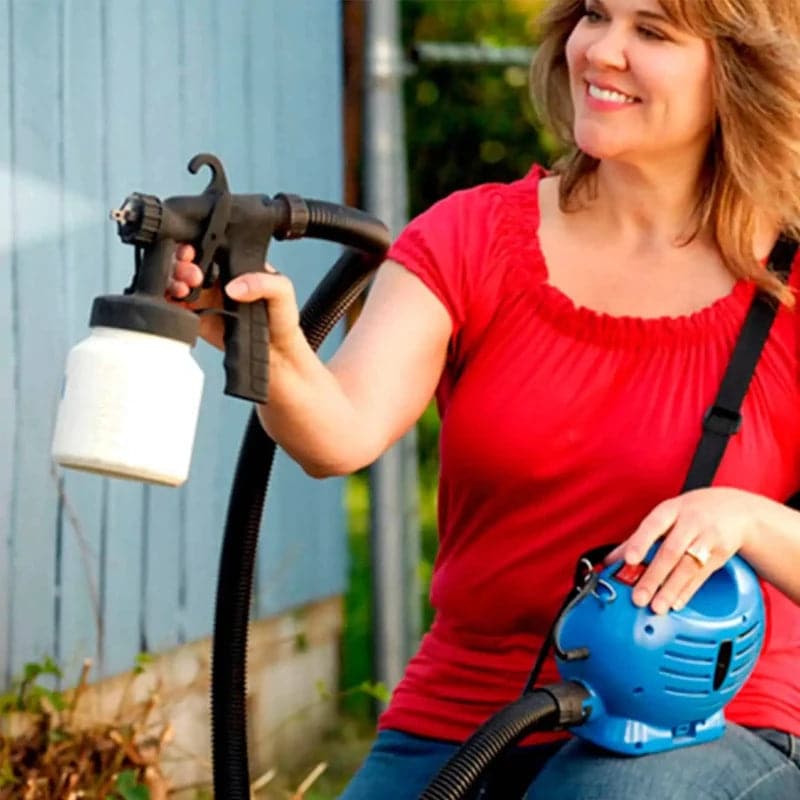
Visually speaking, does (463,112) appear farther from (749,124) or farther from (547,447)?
A: (547,447)

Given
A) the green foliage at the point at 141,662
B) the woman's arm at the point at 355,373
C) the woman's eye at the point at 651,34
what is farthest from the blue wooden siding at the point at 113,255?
the woman's eye at the point at 651,34

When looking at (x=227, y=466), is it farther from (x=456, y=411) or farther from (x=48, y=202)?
(x=456, y=411)

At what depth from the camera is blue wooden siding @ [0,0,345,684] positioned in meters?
3.33

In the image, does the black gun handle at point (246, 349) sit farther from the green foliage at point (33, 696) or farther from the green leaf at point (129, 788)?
the green foliage at point (33, 696)

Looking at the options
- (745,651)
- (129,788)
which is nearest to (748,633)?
(745,651)

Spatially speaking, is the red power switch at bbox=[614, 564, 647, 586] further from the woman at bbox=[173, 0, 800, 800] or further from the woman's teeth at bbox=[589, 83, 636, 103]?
the woman's teeth at bbox=[589, 83, 636, 103]

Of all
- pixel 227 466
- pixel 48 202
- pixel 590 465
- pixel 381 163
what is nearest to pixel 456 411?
pixel 590 465

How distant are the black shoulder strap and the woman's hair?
0.04 meters

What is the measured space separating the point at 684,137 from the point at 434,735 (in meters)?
0.85

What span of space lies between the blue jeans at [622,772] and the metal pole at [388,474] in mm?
2058

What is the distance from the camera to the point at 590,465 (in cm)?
258

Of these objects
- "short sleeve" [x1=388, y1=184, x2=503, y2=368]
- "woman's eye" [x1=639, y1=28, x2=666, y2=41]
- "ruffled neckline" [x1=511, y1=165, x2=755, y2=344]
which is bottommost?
"ruffled neckline" [x1=511, y1=165, x2=755, y2=344]

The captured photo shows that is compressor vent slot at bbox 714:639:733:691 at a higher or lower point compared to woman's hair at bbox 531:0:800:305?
lower

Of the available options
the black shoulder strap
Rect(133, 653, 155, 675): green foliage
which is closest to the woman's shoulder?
the black shoulder strap
